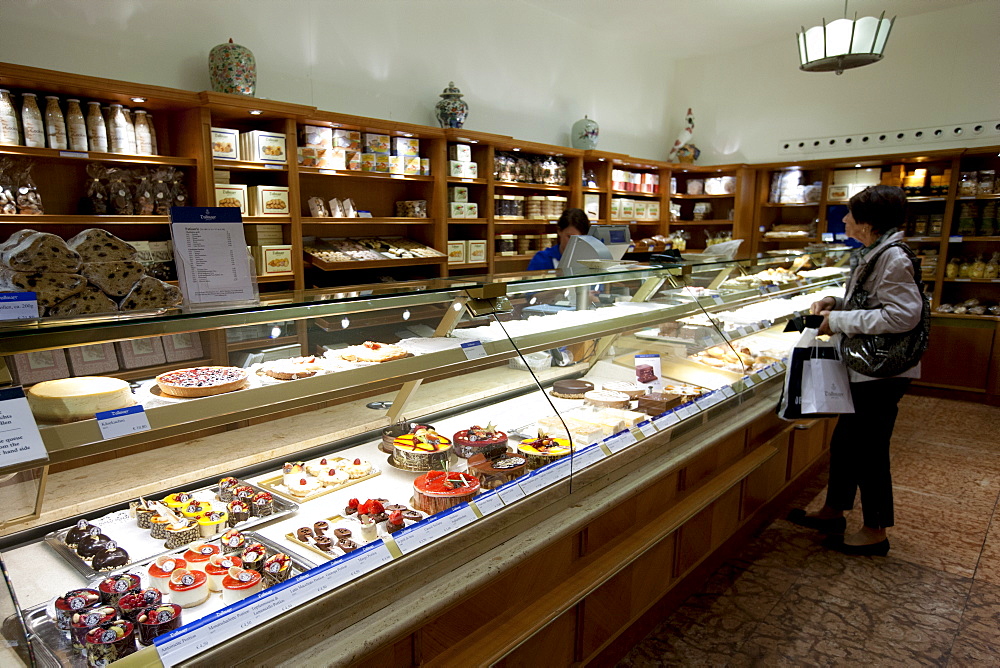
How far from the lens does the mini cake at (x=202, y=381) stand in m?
1.65

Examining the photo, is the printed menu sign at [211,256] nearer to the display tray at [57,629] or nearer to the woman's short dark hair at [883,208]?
the display tray at [57,629]

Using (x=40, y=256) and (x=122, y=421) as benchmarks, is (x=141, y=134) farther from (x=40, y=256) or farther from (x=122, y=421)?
(x=122, y=421)

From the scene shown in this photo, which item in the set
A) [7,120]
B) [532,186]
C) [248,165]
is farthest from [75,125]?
[532,186]

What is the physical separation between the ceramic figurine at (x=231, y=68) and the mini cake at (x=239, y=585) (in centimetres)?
374

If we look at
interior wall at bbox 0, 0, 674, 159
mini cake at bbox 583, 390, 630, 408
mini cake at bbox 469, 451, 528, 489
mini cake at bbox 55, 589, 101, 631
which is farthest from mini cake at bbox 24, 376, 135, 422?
interior wall at bbox 0, 0, 674, 159

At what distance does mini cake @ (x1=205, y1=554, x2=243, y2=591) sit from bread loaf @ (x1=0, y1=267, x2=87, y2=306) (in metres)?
Result: 0.76

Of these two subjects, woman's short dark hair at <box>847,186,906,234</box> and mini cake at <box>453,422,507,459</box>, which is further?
woman's short dark hair at <box>847,186,906,234</box>

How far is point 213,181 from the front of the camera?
421cm

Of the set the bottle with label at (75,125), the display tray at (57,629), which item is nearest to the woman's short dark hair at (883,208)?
the display tray at (57,629)

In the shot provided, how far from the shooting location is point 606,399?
296cm

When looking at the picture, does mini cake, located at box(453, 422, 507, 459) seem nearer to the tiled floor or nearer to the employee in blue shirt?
the tiled floor

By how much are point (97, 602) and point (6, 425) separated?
1.53ft

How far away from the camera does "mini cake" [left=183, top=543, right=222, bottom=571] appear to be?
162cm

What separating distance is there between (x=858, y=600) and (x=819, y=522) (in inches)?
27.9
